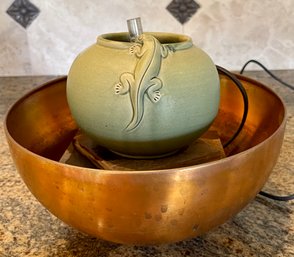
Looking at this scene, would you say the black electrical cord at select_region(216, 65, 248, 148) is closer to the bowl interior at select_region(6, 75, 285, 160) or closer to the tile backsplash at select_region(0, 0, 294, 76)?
the bowl interior at select_region(6, 75, 285, 160)

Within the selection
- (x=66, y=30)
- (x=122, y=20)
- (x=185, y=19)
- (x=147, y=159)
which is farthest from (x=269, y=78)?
(x=147, y=159)

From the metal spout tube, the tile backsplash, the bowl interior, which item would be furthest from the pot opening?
the tile backsplash

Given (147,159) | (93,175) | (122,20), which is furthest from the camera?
(122,20)

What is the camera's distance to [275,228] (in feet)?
1.25

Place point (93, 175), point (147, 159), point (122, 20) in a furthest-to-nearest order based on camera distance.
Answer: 1. point (122, 20)
2. point (147, 159)
3. point (93, 175)

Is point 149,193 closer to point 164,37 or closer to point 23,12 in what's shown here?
point 164,37

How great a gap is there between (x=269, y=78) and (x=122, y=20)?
1.20 feet

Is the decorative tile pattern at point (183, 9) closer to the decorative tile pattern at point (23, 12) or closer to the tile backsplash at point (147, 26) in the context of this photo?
the tile backsplash at point (147, 26)

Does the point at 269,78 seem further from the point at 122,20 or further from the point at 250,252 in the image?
the point at 250,252

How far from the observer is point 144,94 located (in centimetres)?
31

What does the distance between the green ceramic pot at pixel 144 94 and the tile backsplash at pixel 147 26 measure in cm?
53

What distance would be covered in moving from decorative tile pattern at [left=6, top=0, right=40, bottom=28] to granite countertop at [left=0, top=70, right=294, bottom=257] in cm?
51

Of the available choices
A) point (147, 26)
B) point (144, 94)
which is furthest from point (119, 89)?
point (147, 26)

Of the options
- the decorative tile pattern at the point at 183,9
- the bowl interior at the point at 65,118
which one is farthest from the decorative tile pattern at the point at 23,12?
the bowl interior at the point at 65,118
